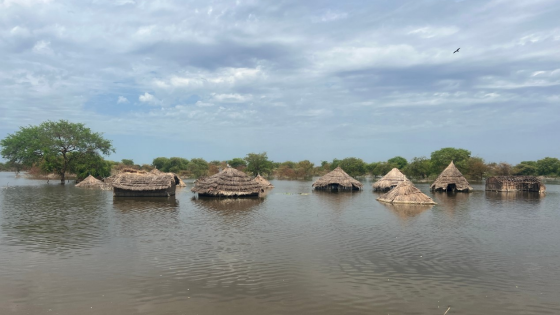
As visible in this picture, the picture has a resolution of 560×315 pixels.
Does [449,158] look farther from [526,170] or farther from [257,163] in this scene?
[257,163]

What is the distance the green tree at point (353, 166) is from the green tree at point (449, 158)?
45.5 ft

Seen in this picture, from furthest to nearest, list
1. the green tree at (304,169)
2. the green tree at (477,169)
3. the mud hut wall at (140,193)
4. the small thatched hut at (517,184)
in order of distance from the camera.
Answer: the green tree at (304,169) < the green tree at (477,169) < the small thatched hut at (517,184) < the mud hut wall at (140,193)

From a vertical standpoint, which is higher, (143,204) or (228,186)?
(228,186)

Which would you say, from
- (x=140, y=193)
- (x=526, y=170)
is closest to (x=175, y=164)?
(x=140, y=193)

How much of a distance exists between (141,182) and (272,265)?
1783 centimetres

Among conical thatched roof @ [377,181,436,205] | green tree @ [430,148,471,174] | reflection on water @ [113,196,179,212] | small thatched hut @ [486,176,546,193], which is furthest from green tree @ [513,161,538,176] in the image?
reflection on water @ [113,196,179,212]

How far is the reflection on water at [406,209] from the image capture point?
59.1ft

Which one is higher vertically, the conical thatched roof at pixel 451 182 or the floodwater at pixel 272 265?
the conical thatched roof at pixel 451 182

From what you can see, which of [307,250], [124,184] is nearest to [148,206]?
[124,184]

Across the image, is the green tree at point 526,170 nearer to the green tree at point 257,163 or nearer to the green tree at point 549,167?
the green tree at point 549,167

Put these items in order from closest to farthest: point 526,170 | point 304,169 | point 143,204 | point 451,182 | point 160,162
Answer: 1. point 143,204
2. point 451,182
3. point 526,170
4. point 304,169
5. point 160,162

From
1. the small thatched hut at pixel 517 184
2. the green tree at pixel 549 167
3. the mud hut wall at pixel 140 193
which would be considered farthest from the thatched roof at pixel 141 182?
the green tree at pixel 549 167

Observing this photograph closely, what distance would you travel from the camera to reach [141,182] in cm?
2420

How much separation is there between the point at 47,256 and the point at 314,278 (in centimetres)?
666
